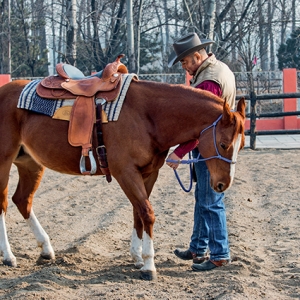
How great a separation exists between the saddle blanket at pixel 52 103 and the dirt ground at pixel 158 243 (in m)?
1.30

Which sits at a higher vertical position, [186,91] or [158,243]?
[186,91]

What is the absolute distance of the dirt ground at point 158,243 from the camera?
3854 mm

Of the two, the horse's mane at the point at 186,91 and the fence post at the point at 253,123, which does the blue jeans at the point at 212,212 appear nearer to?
the horse's mane at the point at 186,91

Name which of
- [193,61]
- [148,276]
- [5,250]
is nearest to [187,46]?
[193,61]

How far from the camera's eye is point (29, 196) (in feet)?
16.6

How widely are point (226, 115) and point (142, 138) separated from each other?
70 cm

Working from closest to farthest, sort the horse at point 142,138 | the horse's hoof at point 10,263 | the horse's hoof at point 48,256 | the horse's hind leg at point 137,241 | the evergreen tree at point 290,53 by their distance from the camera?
the horse at point 142,138, the horse's hind leg at point 137,241, the horse's hoof at point 10,263, the horse's hoof at point 48,256, the evergreen tree at point 290,53

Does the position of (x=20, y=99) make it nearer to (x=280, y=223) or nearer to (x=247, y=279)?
(x=247, y=279)

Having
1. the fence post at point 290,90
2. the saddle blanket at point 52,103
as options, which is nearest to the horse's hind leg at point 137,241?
the saddle blanket at point 52,103

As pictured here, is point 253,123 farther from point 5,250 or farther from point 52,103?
point 5,250

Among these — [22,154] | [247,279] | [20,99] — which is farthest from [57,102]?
[247,279]

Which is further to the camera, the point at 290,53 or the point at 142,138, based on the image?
the point at 290,53

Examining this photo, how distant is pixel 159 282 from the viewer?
4.13 metres

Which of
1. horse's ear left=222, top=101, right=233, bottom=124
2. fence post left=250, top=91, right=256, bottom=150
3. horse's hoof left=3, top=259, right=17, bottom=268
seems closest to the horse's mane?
horse's ear left=222, top=101, right=233, bottom=124
